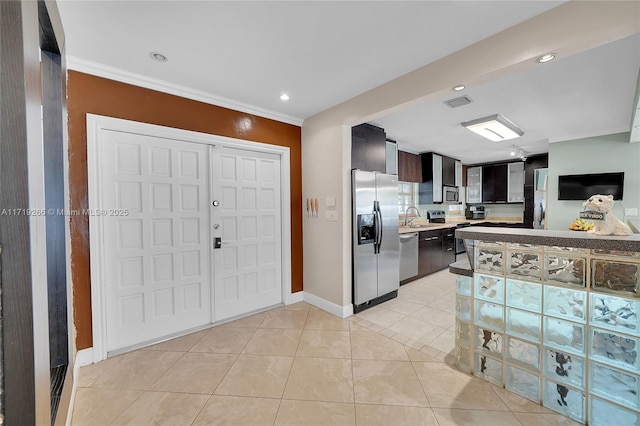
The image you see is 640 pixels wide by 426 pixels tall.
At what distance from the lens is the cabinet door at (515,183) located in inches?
250

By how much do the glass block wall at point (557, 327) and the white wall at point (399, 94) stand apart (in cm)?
128

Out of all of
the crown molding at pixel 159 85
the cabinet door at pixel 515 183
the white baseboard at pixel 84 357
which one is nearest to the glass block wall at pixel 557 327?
the crown molding at pixel 159 85

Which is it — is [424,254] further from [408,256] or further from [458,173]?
[458,173]

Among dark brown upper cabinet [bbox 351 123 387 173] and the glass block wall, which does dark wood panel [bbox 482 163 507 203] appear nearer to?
dark brown upper cabinet [bbox 351 123 387 173]

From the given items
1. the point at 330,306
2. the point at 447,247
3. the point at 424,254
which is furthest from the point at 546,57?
the point at 447,247

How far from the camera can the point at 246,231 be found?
3207 mm

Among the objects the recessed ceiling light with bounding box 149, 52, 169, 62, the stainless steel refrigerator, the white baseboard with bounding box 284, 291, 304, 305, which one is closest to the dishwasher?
the stainless steel refrigerator

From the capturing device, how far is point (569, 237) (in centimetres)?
164

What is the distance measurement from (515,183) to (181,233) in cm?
729

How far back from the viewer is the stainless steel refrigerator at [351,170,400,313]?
3.26 meters

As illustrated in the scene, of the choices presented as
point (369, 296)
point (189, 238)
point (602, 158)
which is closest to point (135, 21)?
point (189, 238)

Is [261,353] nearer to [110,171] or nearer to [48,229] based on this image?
[48,229]

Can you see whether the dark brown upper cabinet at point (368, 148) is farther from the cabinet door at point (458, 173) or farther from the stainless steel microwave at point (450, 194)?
the cabinet door at point (458, 173)

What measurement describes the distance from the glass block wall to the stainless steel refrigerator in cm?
129
